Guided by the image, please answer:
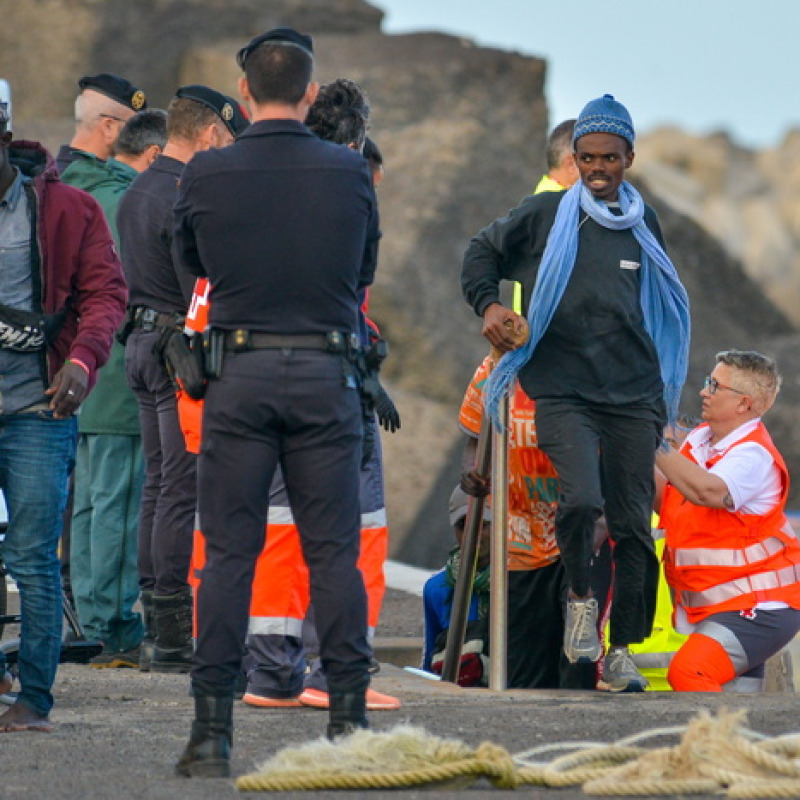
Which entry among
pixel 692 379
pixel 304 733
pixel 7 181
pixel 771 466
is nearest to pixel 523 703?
pixel 304 733

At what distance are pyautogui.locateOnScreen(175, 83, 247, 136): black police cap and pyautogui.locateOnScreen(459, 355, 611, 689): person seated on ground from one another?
1.31 meters

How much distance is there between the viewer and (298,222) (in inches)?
204

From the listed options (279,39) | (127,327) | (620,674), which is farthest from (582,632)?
(279,39)

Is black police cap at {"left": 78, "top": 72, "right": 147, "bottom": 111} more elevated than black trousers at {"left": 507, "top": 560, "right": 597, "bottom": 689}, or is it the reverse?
black police cap at {"left": 78, "top": 72, "right": 147, "bottom": 111}

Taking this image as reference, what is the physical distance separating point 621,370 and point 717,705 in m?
1.23

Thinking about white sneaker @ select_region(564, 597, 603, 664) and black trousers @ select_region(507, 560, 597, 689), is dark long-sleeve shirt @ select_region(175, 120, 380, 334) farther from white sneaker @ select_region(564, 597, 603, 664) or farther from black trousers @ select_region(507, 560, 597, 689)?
black trousers @ select_region(507, 560, 597, 689)

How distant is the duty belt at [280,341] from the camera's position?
519 cm

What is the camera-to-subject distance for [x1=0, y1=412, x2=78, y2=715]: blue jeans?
5906mm

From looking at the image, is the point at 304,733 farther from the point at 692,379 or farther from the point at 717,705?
the point at 692,379

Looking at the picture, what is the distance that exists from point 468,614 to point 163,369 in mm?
1818

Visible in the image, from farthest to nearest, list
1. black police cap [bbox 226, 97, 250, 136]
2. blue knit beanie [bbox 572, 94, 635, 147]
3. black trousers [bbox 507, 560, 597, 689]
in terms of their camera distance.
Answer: black trousers [bbox 507, 560, 597, 689] < black police cap [bbox 226, 97, 250, 136] < blue knit beanie [bbox 572, 94, 635, 147]

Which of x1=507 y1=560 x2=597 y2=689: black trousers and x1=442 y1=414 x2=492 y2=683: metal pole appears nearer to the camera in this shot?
x1=442 y1=414 x2=492 y2=683: metal pole

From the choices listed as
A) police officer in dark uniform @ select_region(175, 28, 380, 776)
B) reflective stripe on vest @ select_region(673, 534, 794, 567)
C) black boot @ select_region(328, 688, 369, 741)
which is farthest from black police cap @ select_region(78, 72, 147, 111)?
black boot @ select_region(328, 688, 369, 741)

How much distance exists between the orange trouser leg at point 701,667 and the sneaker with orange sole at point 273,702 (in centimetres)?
196
